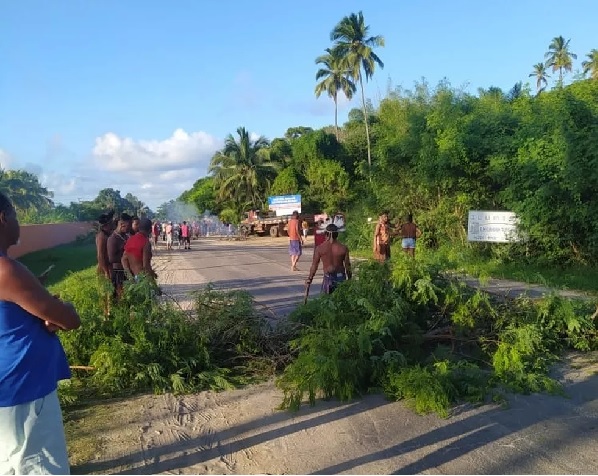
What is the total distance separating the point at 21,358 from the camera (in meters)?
2.69

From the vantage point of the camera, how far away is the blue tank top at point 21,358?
266 cm

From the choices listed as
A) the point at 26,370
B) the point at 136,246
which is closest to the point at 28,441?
the point at 26,370

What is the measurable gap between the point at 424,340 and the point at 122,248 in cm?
502

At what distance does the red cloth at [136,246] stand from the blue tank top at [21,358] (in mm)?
5631

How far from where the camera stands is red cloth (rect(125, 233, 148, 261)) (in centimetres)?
830

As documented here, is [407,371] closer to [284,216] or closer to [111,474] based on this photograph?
[111,474]

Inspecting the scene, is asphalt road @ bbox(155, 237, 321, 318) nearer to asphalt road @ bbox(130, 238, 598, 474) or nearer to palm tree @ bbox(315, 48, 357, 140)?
asphalt road @ bbox(130, 238, 598, 474)

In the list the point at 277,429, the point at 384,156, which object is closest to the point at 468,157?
the point at 384,156

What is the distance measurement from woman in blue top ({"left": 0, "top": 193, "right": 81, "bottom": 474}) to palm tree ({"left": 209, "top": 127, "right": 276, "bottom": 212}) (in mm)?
47634

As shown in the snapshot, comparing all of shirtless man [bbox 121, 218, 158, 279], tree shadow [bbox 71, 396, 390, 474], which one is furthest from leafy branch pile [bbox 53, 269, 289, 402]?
shirtless man [bbox 121, 218, 158, 279]

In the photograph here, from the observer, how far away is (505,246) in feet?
52.7

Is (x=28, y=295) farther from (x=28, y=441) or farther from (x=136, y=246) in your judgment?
(x=136, y=246)

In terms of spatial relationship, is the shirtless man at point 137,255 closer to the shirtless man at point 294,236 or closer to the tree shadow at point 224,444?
the tree shadow at point 224,444

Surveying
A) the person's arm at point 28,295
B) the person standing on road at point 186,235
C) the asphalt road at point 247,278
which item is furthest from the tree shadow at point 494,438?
the person standing on road at point 186,235
